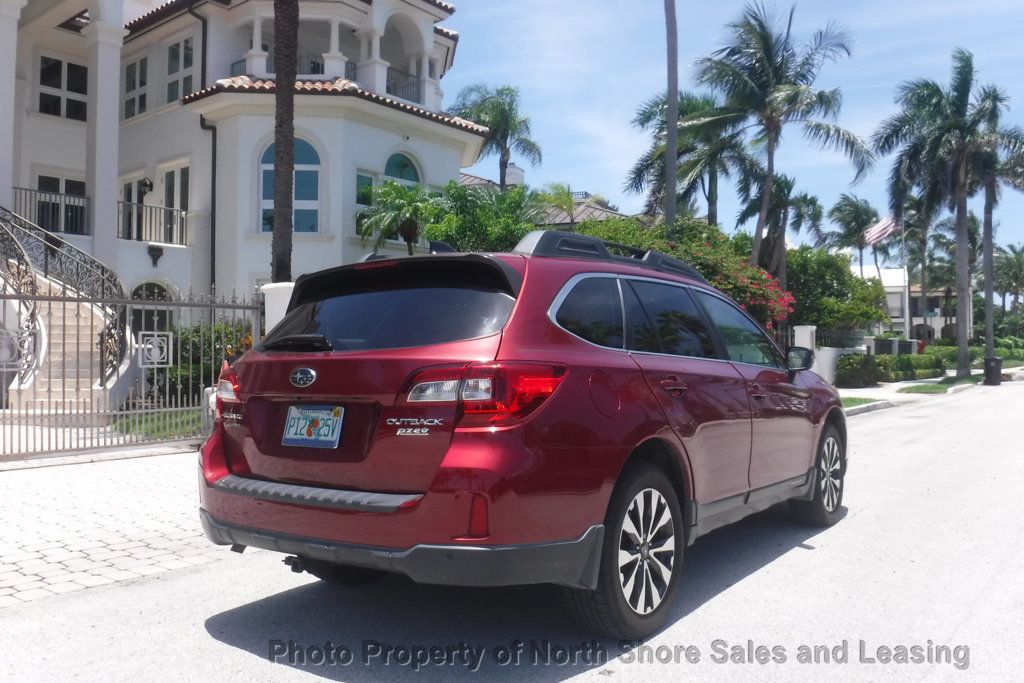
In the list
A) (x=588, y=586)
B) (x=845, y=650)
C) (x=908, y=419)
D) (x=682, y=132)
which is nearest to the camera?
(x=588, y=586)

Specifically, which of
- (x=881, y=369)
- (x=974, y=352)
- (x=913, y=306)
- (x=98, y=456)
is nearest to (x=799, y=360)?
(x=98, y=456)

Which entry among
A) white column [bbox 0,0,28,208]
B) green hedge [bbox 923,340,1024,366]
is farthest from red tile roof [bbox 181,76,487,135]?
green hedge [bbox 923,340,1024,366]

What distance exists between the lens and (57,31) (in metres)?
22.2

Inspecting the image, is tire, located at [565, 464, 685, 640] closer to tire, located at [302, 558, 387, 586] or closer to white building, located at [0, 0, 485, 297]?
tire, located at [302, 558, 387, 586]

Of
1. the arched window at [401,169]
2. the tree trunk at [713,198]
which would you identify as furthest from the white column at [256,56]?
the tree trunk at [713,198]

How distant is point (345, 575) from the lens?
16.5 feet

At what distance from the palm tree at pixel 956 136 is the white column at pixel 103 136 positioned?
29108mm

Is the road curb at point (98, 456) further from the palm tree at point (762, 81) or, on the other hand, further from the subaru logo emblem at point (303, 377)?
the palm tree at point (762, 81)

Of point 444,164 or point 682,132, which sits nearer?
point 444,164

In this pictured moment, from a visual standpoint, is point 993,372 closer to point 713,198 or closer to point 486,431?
point 713,198

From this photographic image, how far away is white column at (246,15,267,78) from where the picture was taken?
20.6m

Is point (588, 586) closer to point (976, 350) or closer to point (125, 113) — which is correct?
point (125, 113)

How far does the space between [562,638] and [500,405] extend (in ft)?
4.61

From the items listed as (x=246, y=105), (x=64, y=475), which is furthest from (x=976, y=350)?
(x=64, y=475)
